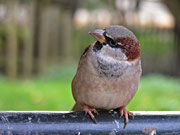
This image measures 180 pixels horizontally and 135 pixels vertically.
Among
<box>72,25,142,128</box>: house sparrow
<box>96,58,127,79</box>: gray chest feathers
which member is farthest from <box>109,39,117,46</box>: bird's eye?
<box>96,58,127,79</box>: gray chest feathers

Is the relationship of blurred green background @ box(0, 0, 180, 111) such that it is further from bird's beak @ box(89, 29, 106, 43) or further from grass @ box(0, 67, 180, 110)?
bird's beak @ box(89, 29, 106, 43)

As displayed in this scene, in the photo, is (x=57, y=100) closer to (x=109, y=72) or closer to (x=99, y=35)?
(x=109, y=72)

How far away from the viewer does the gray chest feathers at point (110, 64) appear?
2.15 metres

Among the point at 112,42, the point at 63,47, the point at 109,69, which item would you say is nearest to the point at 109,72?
the point at 109,69

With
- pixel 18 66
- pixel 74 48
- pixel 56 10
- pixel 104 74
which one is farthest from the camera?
pixel 74 48

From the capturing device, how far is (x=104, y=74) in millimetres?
2150

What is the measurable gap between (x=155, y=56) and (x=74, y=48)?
10.1 ft

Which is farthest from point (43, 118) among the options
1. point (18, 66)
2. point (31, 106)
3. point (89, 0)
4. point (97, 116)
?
point (89, 0)

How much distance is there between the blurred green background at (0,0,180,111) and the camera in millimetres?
5152

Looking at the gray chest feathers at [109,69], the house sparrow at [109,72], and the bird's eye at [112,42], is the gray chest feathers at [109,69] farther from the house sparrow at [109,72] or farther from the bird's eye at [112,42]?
the bird's eye at [112,42]

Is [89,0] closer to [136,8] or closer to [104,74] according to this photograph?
[136,8]

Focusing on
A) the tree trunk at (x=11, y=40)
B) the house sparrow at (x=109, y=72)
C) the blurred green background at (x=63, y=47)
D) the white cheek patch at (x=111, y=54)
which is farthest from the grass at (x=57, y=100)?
the white cheek patch at (x=111, y=54)

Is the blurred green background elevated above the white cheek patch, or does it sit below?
below

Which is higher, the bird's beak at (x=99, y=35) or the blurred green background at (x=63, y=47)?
the bird's beak at (x=99, y=35)
